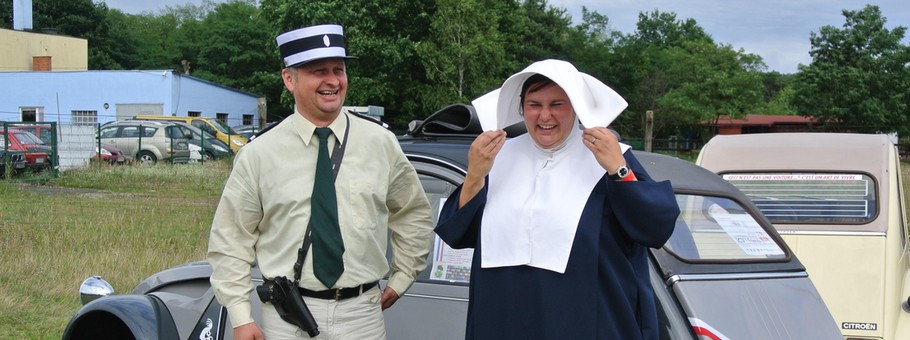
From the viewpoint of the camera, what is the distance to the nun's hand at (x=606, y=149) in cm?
235

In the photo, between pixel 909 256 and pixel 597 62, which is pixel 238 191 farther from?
pixel 597 62

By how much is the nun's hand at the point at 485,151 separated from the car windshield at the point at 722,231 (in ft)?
4.25

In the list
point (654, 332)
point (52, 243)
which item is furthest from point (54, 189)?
point (654, 332)

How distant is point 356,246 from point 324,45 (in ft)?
2.22

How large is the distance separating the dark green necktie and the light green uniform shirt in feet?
0.09

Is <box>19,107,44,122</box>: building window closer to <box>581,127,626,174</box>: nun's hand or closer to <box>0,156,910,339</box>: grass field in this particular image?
<box>0,156,910,339</box>: grass field

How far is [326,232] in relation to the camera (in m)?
2.89

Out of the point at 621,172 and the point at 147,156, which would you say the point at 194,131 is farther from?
the point at 621,172

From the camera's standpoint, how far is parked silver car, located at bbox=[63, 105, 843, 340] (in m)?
3.11

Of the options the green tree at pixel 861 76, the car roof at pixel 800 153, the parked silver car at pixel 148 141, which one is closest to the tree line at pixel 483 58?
the green tree at pixel 861 76

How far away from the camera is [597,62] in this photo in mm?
60844

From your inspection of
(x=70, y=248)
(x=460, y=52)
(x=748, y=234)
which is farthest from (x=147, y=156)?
(x=748, y=234)

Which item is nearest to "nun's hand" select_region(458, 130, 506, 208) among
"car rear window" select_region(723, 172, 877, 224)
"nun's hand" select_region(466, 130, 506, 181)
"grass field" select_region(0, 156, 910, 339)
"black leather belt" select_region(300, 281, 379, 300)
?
"nun's hand" select_region(466, 130, 506, 181)

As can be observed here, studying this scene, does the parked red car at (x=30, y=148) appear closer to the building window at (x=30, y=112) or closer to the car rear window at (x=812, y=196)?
the car rear window at (x=812, y=196)
